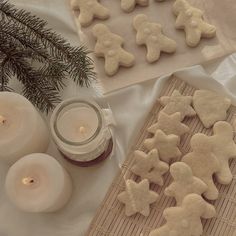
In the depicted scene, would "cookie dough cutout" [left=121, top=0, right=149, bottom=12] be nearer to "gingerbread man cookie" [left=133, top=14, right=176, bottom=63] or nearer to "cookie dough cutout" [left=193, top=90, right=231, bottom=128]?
"gingerbread man cookie" [left=133, top=14, right=176, bottom=63]

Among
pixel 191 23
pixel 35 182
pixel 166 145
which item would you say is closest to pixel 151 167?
pixel 166 145

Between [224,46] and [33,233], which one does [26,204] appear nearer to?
[33,233]

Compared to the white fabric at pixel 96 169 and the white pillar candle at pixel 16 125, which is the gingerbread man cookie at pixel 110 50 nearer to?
the white fabric at pixel 96 169

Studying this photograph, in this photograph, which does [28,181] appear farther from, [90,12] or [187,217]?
[90,12]

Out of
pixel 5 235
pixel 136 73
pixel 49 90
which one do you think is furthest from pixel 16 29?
pixel 5 235

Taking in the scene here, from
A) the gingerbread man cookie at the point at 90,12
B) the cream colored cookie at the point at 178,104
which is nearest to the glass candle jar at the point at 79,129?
the cream colored cookie at the point at 178,104

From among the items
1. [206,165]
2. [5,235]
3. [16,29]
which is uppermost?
[16,29]
